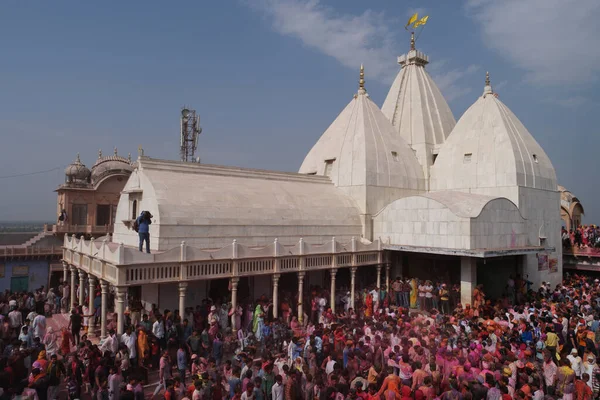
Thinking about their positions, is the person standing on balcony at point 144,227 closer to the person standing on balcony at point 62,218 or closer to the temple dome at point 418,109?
the temple dome at point 418,109

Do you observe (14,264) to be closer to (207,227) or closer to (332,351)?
(207,227)

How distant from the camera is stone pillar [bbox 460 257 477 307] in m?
21.0

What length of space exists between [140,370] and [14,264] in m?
26.0

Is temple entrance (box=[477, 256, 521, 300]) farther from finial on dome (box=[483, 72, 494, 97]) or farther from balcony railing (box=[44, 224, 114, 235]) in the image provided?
balcony railing (box=[44, 224, 114, 235])

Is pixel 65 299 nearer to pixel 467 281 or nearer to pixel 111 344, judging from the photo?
pixel 111 344

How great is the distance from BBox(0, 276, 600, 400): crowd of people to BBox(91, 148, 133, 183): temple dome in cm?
2161

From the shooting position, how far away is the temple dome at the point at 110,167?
3866cm

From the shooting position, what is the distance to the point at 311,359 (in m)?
11.7

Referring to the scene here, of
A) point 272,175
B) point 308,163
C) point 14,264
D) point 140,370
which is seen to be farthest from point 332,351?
point 14,264

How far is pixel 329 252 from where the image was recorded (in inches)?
840

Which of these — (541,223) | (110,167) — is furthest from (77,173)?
(541,223)

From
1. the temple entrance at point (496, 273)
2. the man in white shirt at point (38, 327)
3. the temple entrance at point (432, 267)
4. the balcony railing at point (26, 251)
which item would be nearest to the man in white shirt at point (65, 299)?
the man in white shirt at point (38, 327)

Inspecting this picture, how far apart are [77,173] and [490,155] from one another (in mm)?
35385

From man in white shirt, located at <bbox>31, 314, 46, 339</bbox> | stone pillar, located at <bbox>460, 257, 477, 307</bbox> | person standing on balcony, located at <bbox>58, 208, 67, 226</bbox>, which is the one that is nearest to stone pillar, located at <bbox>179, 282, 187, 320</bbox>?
man in white shirt, located at <bbox>31, 314, 46, 339</bbox>
